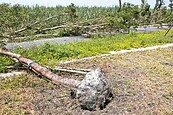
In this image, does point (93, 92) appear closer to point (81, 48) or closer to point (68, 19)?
point (81, 48)

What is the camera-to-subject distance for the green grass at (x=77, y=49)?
24.3ft

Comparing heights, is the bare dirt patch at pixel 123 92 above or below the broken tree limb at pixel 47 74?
below

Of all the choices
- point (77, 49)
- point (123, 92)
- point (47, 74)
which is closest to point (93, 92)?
point (123, 92)

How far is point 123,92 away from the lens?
5227 millimetres

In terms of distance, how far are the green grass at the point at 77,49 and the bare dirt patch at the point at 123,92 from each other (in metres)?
0.74

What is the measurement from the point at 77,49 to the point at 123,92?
3.43m

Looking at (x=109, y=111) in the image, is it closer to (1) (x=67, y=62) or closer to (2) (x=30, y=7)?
(1) (x=67, y=62)

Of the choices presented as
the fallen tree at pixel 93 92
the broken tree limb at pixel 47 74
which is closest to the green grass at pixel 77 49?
the broken tree limb at pixel 47 74

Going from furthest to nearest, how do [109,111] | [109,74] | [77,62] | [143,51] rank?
[143,51]
[77,62]
[109,74]
[109,111]

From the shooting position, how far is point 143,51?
899cm

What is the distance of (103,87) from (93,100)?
24 cm

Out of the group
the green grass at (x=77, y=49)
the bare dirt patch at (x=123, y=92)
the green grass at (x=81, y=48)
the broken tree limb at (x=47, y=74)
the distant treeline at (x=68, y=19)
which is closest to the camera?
the bare dirt patch at (x=123, y=92)

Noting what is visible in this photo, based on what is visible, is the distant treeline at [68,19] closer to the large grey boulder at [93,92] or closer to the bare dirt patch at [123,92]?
the bare dirt patch at [123,92]

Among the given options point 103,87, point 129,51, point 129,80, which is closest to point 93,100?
point 103,87
